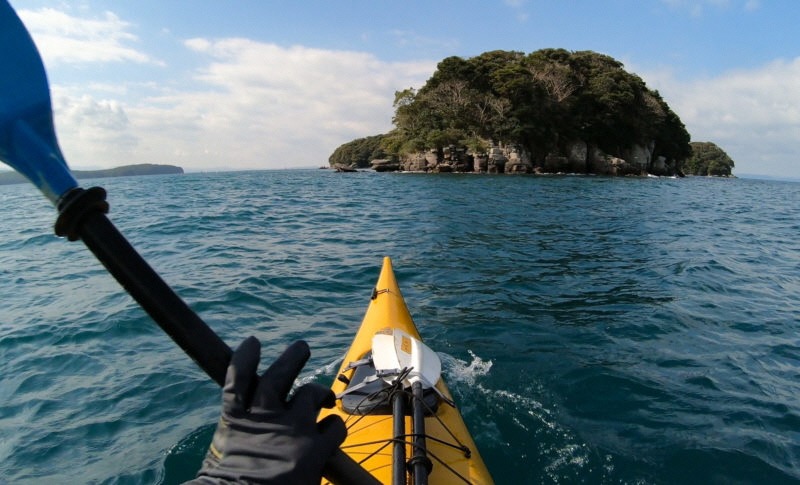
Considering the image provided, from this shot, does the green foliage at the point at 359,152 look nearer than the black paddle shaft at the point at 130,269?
No

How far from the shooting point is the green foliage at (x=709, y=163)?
97.1 meters

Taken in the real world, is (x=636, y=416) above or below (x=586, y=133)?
below

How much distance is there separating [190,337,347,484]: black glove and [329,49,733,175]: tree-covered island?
4850 centimetres

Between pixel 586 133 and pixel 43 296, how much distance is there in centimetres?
5948

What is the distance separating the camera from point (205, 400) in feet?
14.7

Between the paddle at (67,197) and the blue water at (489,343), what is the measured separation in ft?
1.13

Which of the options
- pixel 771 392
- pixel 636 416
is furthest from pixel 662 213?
pixel 636 416

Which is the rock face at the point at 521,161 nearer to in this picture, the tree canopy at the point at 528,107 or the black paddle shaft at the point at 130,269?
the tree canopy at the point at 528,107

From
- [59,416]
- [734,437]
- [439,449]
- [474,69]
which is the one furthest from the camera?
[474,69]

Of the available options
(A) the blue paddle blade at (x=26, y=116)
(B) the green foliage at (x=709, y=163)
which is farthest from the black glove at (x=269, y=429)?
(B) the green foliage at (x=709, y=163)

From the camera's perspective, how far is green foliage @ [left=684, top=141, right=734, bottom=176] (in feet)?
319

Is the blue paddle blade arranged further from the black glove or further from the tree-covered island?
the tree-covered island

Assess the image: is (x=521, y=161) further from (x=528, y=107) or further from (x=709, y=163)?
(x=709, y=163)

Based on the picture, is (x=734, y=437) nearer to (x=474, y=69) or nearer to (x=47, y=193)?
(x=47, y=193)
